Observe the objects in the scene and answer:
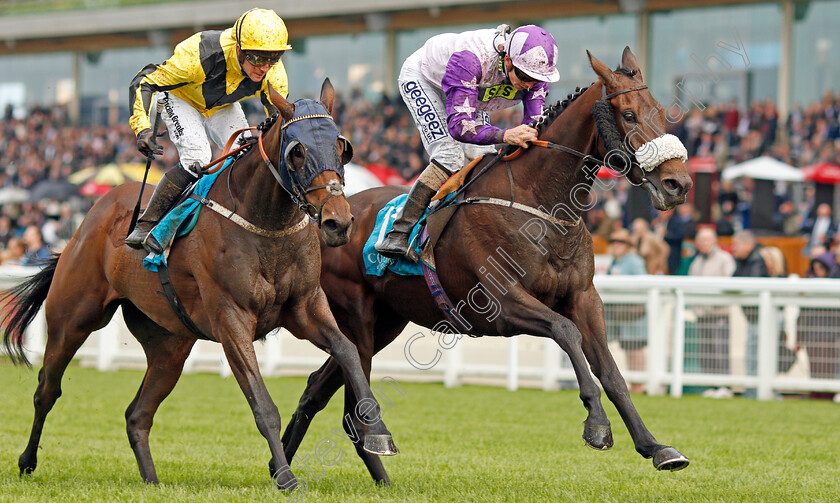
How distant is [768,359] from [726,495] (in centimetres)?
486

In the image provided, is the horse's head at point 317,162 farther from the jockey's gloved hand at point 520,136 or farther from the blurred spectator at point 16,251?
the blurred spectator at point 16,251

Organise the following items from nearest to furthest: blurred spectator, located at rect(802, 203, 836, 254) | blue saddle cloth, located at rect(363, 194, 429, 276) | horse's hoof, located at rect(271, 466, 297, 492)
A: horse's hoof, located at rect(271, 466, 297, 492) < blue saddle cloth, located at rect(363, 194, 429, 276) < blurred spectator, located at rect(802, 203, 836, 254)

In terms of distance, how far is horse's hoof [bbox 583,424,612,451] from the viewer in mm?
4242

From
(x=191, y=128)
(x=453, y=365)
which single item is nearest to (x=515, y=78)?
(x=191, y=128)

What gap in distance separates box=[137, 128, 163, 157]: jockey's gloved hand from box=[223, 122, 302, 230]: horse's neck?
1.56 ft

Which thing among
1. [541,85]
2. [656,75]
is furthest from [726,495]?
[656,75]

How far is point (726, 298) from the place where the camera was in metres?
9.45

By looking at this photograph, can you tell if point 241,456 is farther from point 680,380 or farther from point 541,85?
point 680,380

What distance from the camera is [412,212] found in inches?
209

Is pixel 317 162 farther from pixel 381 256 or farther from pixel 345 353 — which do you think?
pixel 381 256

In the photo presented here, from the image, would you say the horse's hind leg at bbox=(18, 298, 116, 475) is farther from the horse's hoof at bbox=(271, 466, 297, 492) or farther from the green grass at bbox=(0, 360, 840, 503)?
the horse's hoof at bbox=(271, 466, 297, 492)

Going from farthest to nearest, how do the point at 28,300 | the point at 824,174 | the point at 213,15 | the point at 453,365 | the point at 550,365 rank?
the point at 213,15 < the point at 824,174 < the point at 453,365 < the point at 550,365 < the point at 28,300

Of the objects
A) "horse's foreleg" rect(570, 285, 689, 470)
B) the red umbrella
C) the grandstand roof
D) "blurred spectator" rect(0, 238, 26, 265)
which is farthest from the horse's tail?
the grandstand roof

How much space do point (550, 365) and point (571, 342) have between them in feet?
19.3
